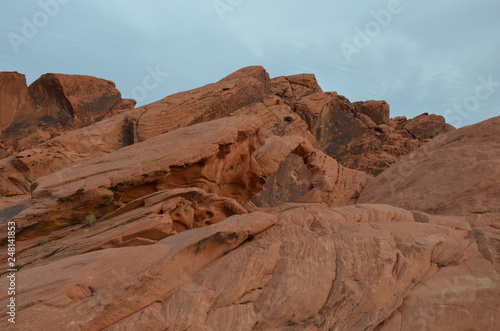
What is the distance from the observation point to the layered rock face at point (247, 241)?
25.2 feet

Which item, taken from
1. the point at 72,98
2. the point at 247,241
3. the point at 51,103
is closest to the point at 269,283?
the point at 247,241

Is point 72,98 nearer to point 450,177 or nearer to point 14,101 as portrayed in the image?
point 14,101

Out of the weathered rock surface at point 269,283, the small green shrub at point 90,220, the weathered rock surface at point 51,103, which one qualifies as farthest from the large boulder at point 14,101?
the weathered rock surface at point 269,283

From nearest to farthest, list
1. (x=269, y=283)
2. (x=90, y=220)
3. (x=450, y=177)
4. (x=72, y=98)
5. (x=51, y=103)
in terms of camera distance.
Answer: (x=269, y=283)
(x=90, y=220)
(x=450, y=177)
(x=72, y=98)
(x=51, y=103)

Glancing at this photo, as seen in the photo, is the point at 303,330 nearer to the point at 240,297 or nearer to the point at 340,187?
the point at 240,297

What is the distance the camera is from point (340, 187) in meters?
20.5

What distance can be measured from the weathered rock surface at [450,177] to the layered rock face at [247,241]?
62mm

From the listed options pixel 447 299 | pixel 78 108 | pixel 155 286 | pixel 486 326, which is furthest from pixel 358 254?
pixel 78 108

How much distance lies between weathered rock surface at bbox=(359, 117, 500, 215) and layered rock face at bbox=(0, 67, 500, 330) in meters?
0.06

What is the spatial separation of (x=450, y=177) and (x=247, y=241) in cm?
951

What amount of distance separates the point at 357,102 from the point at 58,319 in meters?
43.0

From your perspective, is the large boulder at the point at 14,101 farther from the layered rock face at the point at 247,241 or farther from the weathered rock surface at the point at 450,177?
the weathered rock surface at the point at 450,177

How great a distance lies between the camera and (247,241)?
955cm

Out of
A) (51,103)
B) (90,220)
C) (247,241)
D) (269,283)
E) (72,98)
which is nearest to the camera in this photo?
(269,283)
